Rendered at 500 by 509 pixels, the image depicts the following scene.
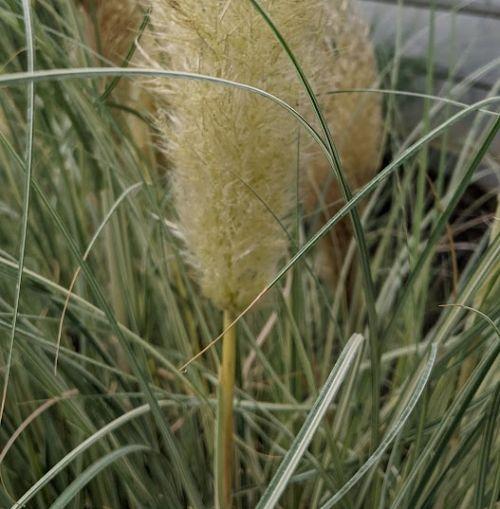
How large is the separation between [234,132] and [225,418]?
1.07 feet

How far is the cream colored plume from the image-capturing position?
713 millimetres

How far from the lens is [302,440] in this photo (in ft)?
2.25

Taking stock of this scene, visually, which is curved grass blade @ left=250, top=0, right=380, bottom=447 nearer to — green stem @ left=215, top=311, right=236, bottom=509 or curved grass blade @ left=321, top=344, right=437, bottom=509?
curved grass blade @ left=321, top=344, right=437, bottom=509

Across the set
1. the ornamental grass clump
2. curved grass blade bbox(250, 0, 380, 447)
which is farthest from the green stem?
curved grass blade bbox(250, 0, 380, 447)

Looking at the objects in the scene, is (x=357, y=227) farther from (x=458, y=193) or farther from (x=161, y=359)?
(x=161, y=359)

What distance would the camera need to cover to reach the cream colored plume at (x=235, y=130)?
2.34ft

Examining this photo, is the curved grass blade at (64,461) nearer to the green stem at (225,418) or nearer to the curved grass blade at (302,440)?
the green stem at (225,418)

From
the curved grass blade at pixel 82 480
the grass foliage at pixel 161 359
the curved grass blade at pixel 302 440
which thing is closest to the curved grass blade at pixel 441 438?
the grass foliage at pixel 161 359

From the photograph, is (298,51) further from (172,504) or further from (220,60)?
(172,504)

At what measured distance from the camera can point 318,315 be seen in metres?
1.51

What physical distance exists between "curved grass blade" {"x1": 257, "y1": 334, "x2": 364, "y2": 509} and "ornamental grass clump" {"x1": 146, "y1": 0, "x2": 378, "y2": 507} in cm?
13

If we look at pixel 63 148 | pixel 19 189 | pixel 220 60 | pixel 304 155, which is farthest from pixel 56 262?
pixel 220 60

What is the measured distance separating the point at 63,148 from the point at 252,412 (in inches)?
21.2

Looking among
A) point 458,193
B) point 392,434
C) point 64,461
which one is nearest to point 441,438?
point 392,434
